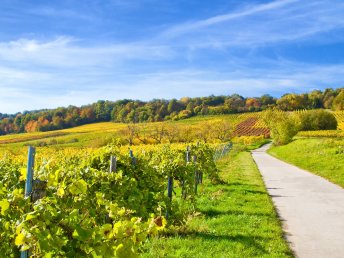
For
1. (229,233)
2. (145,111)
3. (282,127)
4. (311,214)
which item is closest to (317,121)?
(282,127)

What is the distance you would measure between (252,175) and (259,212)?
33.0ft

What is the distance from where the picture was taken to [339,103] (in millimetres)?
108000

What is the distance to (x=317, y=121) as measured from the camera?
7888 cm

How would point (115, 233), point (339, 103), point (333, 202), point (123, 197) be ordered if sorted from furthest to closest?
point (339, 103) → point (333, 202) → point (123, 197) → point (115, 233)

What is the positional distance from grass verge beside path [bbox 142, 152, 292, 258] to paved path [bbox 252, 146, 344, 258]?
0.32 metres

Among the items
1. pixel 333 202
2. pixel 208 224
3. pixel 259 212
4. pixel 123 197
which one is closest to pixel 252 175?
pixel 333 202

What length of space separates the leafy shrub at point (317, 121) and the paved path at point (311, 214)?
212ft

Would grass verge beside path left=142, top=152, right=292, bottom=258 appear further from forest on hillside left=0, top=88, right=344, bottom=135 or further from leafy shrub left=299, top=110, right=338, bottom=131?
forest on hillside left=0, top=88, right=344, bottom=135

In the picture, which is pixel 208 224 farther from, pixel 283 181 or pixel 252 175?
pixel 252 175

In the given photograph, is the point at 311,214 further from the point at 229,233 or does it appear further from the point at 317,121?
the point at 317,121

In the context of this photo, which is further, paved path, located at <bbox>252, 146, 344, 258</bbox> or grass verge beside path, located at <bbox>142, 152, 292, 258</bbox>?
paved path, located at <bbox>252, 146, 344, 258</bbox>

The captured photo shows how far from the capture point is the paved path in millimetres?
7875

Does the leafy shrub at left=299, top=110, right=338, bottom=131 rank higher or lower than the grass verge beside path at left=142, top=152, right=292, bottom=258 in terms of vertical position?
higher

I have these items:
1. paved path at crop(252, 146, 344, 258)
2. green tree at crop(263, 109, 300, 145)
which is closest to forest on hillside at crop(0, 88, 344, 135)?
green tree at crop(263, 109, 300, 145)
